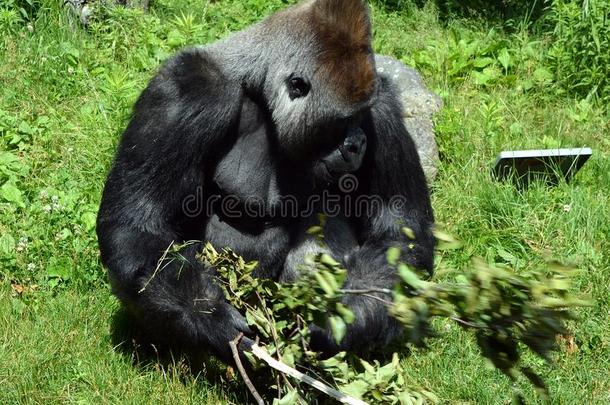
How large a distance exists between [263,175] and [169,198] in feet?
1.57

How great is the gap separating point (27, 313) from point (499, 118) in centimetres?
330

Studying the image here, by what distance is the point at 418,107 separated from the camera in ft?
19.8

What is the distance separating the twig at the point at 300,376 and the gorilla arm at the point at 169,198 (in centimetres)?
38

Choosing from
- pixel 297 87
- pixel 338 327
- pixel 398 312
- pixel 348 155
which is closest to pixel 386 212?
pixel 348 155

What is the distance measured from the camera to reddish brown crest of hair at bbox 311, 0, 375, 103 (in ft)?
12.7

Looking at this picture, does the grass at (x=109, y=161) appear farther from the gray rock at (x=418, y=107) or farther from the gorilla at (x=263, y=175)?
the gorilla at (x=263, y=175)

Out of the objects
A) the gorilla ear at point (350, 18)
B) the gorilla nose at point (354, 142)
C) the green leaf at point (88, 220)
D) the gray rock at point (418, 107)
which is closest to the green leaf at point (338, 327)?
the gorilla nose at point (354, 142)

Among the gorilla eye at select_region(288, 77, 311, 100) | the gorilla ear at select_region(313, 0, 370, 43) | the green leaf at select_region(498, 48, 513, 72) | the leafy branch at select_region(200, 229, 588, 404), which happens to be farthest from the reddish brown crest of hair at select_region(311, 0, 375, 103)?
the green leaf at select_region(498, 48, 513, 72)

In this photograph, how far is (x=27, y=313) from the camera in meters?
4.52

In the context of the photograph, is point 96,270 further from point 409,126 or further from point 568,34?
point 568,34

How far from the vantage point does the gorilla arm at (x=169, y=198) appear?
406cm

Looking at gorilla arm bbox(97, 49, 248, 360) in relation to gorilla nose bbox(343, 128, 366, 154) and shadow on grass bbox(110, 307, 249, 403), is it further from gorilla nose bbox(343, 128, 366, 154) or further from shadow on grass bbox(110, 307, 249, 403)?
gorilla nose bbox(343, 128, 366, 154)

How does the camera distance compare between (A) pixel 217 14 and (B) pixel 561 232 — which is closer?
(B) pixel 561 232

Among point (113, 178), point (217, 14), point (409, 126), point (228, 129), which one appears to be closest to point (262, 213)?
point (228, 129)
